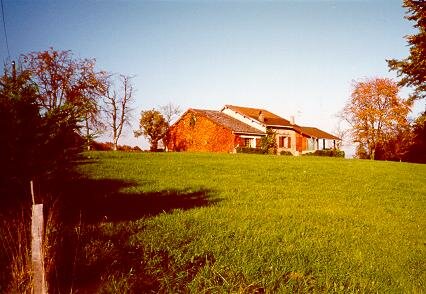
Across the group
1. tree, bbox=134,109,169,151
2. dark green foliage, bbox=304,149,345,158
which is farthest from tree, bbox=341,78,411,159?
tree, bbox=134,109,169,151

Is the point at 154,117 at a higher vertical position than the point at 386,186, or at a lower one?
higher

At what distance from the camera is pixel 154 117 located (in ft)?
214

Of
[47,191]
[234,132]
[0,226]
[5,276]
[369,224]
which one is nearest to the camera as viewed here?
[5,276]

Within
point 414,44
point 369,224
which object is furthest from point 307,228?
point 414,44

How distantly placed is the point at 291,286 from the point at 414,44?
32.1m

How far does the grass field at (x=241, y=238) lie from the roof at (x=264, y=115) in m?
39.9

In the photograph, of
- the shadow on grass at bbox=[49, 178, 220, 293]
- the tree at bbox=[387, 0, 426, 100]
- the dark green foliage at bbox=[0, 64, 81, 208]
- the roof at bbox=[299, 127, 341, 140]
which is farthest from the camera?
the roof at bbox=[299, 127, 341, 140]

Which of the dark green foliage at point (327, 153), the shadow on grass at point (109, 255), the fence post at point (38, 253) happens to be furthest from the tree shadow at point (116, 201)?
the dark green foliage at point (327, 153)

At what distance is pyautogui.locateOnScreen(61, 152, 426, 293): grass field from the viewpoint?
5477 millimetres

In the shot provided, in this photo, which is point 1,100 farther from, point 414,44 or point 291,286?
point 414,44

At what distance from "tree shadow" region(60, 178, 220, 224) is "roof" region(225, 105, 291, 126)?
40.5m

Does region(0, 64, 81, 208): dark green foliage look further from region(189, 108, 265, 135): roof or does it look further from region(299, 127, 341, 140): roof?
region(299, 127, 341, 140): roof

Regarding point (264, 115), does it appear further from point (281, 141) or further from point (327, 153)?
point (327, 153)

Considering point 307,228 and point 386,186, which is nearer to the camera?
point 307,228
